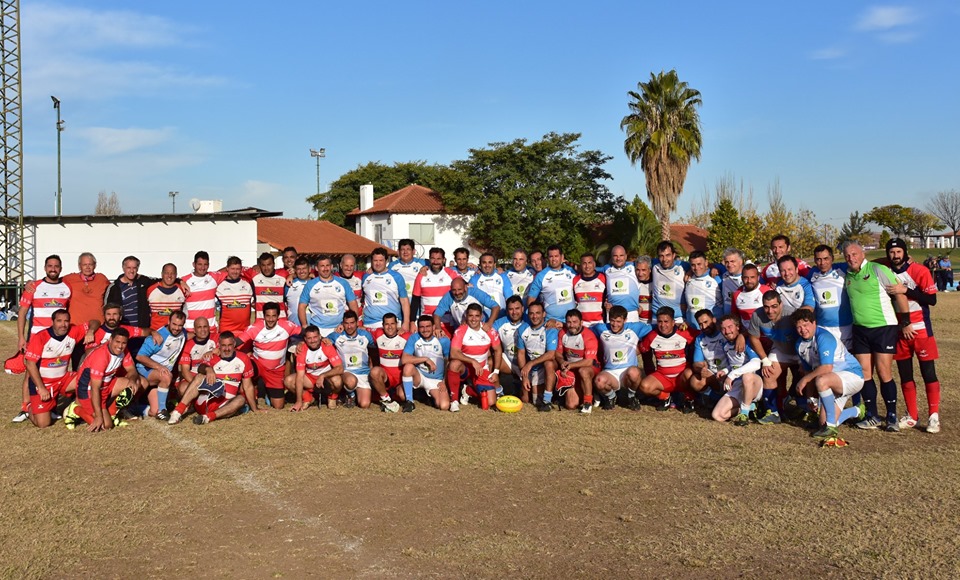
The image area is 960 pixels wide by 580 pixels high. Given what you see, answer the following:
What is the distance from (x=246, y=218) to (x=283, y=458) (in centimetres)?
2890

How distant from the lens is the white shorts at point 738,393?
8.05 meters

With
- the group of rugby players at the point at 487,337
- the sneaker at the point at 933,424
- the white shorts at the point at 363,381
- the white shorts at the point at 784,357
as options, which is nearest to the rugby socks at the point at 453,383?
the group of rugby players at the point at 487,337

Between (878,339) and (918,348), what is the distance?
46 cm

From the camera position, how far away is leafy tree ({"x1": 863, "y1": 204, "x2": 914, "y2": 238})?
77188 mm

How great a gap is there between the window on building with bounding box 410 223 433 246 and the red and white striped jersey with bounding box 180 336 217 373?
41470mm

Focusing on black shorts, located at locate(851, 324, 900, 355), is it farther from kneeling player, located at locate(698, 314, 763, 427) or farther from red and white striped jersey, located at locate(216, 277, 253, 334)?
red and white striped jersey, located at locate(216, 277, 253, 334)

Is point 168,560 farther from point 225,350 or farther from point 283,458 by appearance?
point 225,350

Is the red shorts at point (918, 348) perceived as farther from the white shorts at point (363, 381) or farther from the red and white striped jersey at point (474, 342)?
the white shorts at point (363, 381)

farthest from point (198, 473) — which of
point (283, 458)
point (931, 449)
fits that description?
point (931, 449)

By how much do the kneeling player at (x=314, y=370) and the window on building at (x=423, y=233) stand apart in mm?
41228

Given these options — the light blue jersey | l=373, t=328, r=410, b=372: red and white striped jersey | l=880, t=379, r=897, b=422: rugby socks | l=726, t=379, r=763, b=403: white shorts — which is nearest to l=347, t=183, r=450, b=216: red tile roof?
the light blue jersey

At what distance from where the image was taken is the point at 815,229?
49531 millimetres

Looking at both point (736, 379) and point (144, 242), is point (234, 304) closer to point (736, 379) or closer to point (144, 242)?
point (736, 379)

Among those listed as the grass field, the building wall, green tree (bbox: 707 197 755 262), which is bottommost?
the grass field
